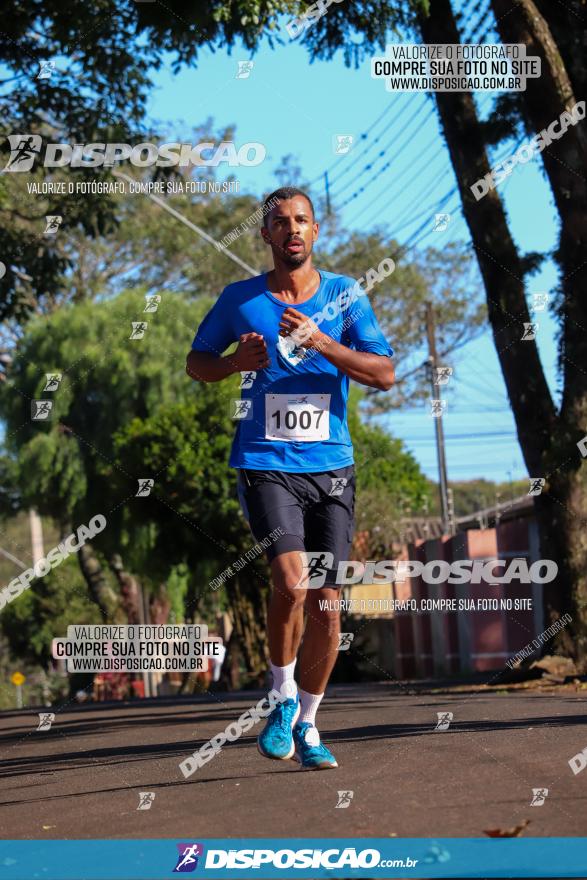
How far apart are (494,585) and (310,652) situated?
63.5 ft

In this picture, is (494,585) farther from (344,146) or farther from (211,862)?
(211,862)

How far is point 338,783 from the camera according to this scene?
5.42 meters

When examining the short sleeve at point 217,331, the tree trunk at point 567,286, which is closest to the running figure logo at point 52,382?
the tree trunk at point 567,286

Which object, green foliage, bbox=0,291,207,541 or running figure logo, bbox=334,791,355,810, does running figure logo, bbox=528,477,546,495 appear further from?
green foliage, bbox=0,291,207,541

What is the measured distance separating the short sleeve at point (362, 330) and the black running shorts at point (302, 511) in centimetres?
51

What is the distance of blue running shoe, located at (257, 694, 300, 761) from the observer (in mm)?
5668

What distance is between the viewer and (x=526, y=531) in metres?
24.7

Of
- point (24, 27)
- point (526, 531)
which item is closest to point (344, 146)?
point (24, 27)

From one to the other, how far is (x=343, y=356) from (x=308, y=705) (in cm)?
148

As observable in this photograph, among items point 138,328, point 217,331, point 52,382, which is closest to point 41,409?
point 52,382

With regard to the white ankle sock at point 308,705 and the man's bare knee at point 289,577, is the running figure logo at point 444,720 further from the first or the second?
the man's bare knee at point 289,577

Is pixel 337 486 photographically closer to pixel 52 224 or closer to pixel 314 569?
pixel 314 569

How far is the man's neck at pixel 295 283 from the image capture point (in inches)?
233

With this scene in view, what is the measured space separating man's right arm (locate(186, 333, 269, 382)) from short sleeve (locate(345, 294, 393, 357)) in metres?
0.47
